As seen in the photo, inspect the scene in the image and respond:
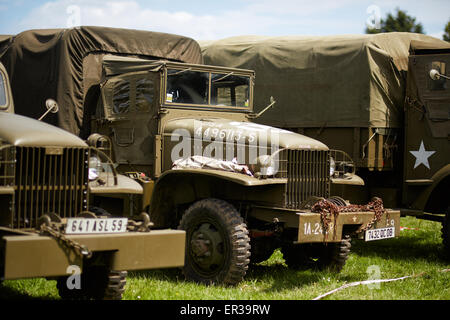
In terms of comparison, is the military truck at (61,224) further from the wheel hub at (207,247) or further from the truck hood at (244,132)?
the truck hood at (244,132)

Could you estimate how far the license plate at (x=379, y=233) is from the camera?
632 centimetres

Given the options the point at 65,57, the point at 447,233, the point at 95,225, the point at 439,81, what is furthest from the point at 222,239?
the point at 439,81

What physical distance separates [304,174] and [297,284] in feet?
3.66

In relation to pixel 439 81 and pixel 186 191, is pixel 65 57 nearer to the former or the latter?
pixel 186 191

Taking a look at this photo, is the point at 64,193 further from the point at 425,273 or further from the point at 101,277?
the point at 425,273

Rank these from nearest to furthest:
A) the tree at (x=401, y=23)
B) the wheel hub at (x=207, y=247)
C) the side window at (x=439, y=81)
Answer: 1. the wheel hub at (x=207, y=247)
2. the side window at (x=439, y=81)
3. the tree at (x=401, y=23)

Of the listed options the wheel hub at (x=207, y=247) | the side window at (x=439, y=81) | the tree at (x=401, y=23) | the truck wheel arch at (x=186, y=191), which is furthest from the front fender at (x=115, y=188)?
the tree at (x=401, y=23)

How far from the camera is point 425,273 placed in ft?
22.8

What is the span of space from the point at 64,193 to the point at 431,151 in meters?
5.53

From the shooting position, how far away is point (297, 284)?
636cm

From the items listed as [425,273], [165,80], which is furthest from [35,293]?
[425,273]

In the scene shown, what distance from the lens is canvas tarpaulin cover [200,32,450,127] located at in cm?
880

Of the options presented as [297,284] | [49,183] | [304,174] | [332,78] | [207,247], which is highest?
[332,78]

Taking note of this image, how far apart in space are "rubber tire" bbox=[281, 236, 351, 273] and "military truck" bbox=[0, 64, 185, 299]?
8.72 ft
